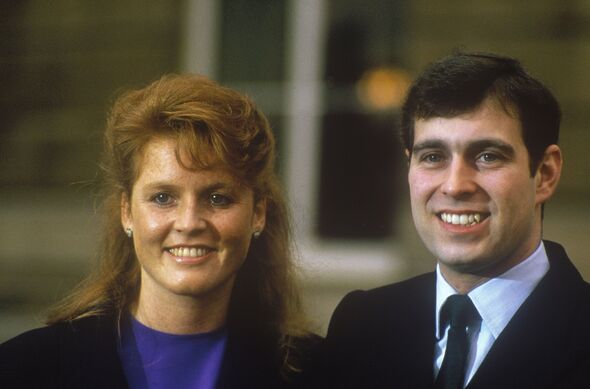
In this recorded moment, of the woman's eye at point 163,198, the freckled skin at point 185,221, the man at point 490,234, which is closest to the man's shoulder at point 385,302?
the man at point 490,234

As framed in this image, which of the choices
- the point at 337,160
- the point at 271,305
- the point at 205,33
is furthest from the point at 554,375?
the point at 205,33

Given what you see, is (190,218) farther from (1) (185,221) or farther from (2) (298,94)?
(2) (298,94)

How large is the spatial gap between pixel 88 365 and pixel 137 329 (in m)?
0.15

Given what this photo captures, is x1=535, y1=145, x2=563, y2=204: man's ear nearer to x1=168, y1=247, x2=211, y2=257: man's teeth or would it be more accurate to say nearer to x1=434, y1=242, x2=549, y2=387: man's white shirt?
x1=434, y1=242, x2=549, y2=387: man's white shirt

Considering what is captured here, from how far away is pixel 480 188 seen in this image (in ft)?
7.26

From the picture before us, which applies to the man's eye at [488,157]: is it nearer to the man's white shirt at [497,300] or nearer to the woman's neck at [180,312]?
the man's white shirt at [497,300]

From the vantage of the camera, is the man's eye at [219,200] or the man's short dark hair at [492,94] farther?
the man's eye at [219,200]

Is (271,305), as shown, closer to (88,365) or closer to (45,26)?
(88,365)

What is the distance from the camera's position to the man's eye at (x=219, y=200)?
2.40m

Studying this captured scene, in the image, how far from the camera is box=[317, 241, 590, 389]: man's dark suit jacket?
221 centimetres

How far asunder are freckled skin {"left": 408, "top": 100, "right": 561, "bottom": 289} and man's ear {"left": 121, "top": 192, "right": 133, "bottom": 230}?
0.70 m

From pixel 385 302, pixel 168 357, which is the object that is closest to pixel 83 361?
pixel 168 357

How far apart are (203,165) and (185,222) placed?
14cm

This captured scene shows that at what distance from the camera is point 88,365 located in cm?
244
